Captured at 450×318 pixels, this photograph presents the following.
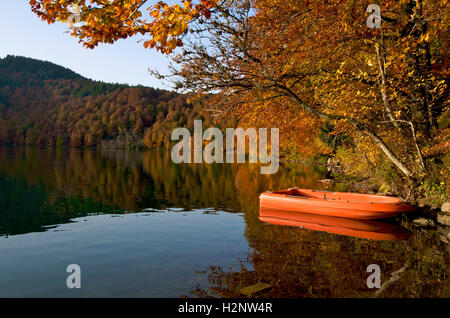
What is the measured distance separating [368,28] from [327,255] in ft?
29.3

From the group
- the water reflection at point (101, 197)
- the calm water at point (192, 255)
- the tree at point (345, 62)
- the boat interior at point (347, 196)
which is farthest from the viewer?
the water reflection at point (101, 197)

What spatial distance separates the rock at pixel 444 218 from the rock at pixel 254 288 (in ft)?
30.5

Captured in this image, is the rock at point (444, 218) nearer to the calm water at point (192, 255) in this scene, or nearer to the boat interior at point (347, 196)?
the calm water at point (192, 255)

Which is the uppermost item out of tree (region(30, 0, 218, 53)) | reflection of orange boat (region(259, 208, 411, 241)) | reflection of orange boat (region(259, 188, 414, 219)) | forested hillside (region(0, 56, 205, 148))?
forested hillside (region(0, 56, 205, 148))

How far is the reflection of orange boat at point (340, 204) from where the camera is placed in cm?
1357

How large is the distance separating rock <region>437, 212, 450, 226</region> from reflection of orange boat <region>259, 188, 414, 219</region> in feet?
3.58

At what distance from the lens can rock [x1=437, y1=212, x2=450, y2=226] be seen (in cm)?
1248

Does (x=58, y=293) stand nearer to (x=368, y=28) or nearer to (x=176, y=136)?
(x=368, y=28)

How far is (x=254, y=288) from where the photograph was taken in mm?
7445

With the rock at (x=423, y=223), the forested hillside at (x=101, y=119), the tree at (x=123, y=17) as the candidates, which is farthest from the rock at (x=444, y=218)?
the forested hillside at (x=101, y=119)

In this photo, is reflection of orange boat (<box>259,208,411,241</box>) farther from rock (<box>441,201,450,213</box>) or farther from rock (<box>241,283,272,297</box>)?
rock (<box>241,283,272,297</box>)

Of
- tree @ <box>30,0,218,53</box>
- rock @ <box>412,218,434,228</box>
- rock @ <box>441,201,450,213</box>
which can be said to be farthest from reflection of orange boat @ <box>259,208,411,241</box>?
tree @ <box>30,0,218,53</box>

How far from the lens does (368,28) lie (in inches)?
485

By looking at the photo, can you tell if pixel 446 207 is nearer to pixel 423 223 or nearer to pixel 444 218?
pixel 444 218
